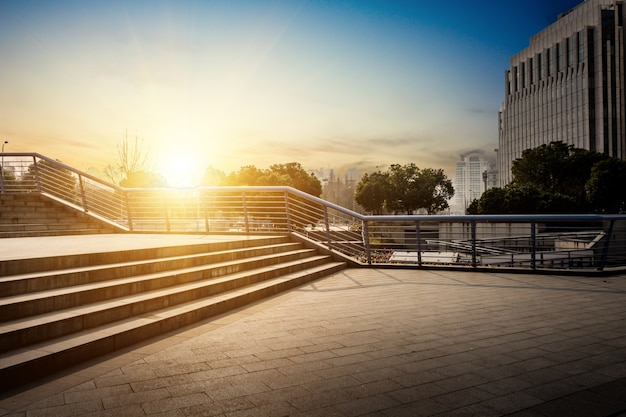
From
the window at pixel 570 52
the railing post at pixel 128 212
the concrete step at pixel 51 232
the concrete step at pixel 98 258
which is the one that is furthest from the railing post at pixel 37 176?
the window at pixel 570 52

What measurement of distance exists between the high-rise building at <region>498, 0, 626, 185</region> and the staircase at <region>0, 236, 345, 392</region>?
81683 mm

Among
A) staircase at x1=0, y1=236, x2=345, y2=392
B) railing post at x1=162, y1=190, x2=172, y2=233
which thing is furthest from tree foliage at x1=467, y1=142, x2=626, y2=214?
staircase at x1=0, y1=236, x2=345, y2=392

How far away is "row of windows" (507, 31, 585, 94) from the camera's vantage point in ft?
259

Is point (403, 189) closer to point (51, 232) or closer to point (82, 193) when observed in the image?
point (82, 193)

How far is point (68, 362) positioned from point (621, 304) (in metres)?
7.19

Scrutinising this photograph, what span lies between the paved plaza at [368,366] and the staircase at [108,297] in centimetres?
20

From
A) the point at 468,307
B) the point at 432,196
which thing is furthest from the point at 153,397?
the point at 432,196

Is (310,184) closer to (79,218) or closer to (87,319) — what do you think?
(79,218)

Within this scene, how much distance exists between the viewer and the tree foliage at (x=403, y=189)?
69438 millimetres

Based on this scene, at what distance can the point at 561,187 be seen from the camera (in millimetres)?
53094

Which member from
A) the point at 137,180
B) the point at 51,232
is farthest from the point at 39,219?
the point at 137,180

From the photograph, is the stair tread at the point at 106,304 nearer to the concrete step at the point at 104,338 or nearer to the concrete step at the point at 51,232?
the concrete step at the point at 104,338

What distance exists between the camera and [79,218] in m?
12.6

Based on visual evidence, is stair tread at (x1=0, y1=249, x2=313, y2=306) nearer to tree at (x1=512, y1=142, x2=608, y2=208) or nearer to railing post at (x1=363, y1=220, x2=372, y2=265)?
railing post at (x1=363, y1=220, x2=372, y2=265)
